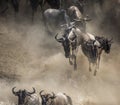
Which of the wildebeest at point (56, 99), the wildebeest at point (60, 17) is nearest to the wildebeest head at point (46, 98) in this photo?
the wildebeest at point (56, 99)

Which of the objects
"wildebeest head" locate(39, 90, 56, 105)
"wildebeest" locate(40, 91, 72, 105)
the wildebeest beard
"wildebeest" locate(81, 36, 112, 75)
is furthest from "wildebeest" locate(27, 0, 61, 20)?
"wildebeest head" locate(39, 90, 56, 105)

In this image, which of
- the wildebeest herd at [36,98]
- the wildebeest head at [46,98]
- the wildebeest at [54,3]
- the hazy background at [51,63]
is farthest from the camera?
the wildebeest at [54,3]

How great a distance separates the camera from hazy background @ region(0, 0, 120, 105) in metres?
27.9

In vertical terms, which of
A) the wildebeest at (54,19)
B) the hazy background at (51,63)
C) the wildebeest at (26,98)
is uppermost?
the wildebeest at (54,19)

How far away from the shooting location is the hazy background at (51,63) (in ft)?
91.5

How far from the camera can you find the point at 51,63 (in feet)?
98.6

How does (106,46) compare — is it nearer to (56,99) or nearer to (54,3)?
(56,99)

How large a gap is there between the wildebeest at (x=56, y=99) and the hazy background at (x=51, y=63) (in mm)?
1079

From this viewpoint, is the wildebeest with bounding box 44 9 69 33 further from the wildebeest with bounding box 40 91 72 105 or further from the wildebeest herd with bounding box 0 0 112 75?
the wildebeest with bounding box 40 91 72 105

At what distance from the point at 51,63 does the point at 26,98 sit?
4774 millimetres

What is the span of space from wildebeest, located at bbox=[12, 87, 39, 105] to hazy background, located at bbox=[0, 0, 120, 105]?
2.69ft

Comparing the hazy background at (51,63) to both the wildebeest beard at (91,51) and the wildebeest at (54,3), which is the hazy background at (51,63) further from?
the wildebeest at (54,3)

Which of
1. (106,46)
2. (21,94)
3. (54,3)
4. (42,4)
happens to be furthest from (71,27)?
(21,94)

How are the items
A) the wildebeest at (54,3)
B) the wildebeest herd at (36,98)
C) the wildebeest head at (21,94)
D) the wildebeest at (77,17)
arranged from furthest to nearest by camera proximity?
the wildebeest at (54,3) < the wildebeest at (77,17) < the wildebeest head at (21,94) < the wildebeest herd at (36,98)
